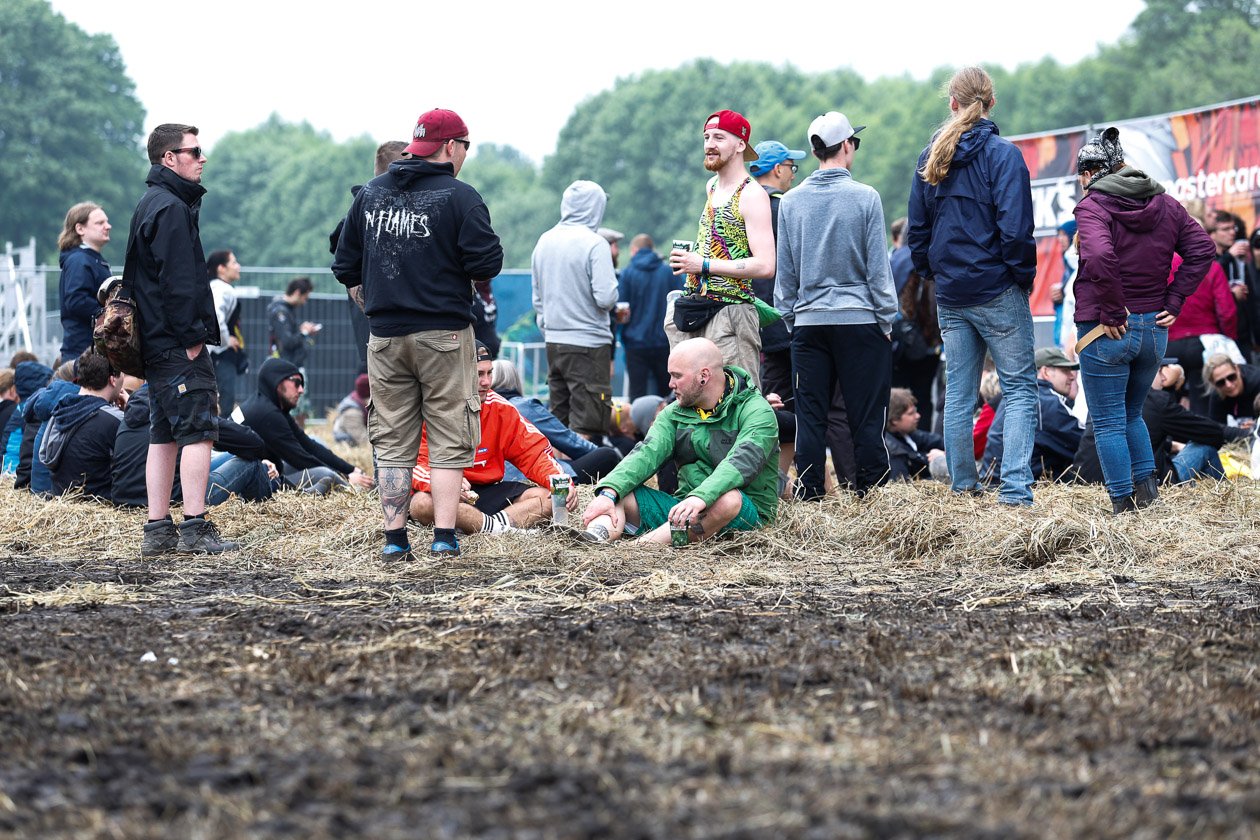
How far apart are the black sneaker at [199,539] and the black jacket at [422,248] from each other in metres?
1.28

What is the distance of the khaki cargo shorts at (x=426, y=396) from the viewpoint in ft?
21.0

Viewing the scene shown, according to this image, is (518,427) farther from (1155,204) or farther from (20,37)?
(20,37)

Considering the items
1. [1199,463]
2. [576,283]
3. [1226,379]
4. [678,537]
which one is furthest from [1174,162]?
[678,537]

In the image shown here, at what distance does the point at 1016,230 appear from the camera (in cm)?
714

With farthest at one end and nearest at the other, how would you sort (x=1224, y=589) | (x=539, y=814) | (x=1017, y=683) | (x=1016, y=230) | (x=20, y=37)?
(x=20, y=37) < (x=1016, y=230) < (x=1224, y=589) < (x=1017, y=683) < (x=539, y=814)

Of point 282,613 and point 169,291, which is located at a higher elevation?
point 169,291

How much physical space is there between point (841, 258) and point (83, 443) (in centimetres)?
453

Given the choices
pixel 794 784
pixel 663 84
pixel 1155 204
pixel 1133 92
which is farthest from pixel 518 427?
pixel 663 84

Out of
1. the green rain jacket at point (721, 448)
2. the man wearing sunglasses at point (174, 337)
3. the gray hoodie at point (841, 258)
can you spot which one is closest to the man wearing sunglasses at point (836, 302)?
the gray hoodie at point (841, 258)

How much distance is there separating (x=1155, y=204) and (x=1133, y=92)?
65501 millimetres

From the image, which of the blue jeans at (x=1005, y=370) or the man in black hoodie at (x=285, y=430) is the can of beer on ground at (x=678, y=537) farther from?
the man in black hoodie at (x=285, y=430)

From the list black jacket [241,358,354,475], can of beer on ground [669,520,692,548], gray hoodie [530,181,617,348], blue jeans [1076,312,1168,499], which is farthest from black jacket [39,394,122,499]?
blue jeans [1076,312,1168,499]

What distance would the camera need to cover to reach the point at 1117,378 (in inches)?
285

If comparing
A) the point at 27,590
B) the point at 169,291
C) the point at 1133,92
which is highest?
the point at 1133,92
